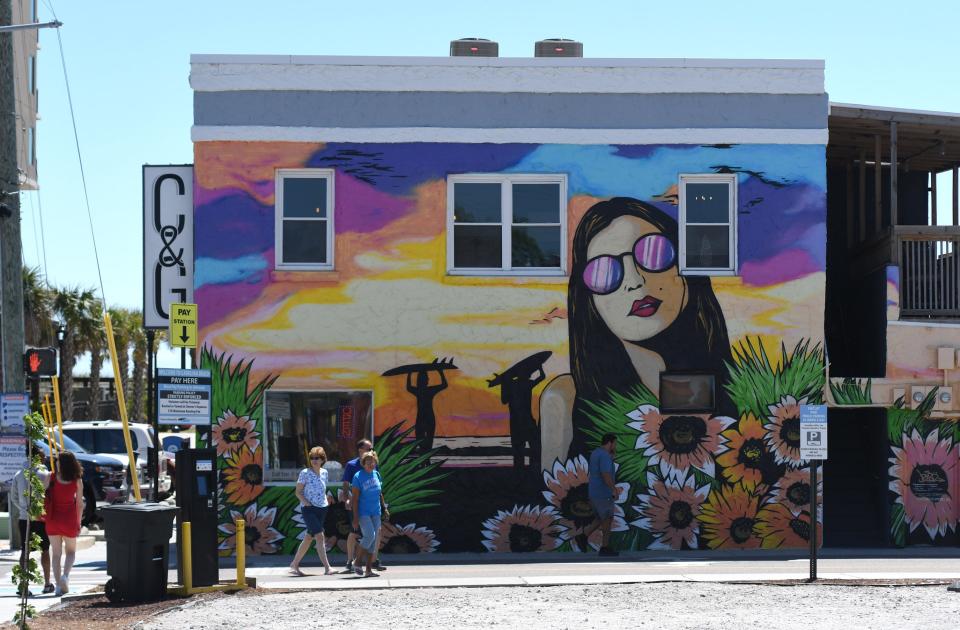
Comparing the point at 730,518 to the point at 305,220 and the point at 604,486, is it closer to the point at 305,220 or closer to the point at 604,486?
the point at 604,486

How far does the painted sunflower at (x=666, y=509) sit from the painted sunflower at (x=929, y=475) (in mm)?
3264

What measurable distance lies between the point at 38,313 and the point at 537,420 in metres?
31.3

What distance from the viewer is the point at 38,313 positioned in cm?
4806

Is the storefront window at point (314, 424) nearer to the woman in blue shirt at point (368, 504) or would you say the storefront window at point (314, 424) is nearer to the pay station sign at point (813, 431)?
the woman in blue shirt at point (368, 504)

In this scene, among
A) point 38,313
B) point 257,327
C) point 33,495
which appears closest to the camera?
point 33,495

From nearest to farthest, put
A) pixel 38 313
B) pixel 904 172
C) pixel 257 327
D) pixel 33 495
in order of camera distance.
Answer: pixel 33 495 < pixel 257 327 < pixel 904 172 < pixel 38 313

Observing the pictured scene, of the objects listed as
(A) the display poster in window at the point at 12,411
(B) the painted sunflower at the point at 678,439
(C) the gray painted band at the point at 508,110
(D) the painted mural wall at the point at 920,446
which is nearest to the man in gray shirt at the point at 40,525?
(A) the display poster in window at the point at 12,411

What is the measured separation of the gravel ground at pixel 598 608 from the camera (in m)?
13.5

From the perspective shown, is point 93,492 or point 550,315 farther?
point 93,492

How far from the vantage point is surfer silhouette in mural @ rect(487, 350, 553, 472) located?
21016 mm

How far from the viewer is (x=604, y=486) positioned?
20.5 meters

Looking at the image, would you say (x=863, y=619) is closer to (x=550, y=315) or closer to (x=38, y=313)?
(x=550, y=315)

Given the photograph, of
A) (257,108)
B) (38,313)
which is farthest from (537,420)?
(38,313)

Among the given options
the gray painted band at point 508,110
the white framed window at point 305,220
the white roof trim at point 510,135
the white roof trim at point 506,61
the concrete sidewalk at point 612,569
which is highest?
the white roof trim at point 506,61
